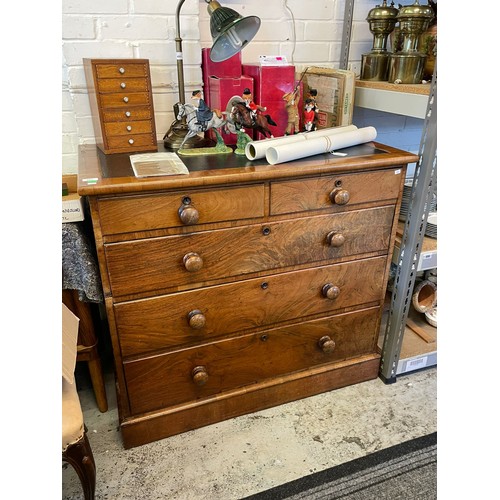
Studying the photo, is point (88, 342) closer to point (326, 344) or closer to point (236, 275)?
point (236, 275)

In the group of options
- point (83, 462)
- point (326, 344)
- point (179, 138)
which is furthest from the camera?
point (326, 344)

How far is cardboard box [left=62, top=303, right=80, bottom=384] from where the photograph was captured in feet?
2.97

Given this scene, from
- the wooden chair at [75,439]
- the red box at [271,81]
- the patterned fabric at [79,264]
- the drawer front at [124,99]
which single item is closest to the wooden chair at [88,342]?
the patterned fabric at [79,264]

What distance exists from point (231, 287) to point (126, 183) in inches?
17.6

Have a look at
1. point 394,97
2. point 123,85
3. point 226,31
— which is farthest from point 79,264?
point 394,97

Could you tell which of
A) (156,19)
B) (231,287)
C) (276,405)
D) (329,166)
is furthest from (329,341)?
(156,19)

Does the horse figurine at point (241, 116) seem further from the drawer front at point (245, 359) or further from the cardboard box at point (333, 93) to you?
the drawer front at point (245, 359)

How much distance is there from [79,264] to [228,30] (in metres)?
0.79

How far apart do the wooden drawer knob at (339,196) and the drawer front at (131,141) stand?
0.60m

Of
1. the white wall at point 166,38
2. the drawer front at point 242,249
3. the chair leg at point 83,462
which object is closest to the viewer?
the chair leg at point 83,462

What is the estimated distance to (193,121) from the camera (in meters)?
1.24

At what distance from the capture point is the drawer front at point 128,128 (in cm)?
127

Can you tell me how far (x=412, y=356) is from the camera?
1.67 meters

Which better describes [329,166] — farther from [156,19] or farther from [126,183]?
[156,19]
